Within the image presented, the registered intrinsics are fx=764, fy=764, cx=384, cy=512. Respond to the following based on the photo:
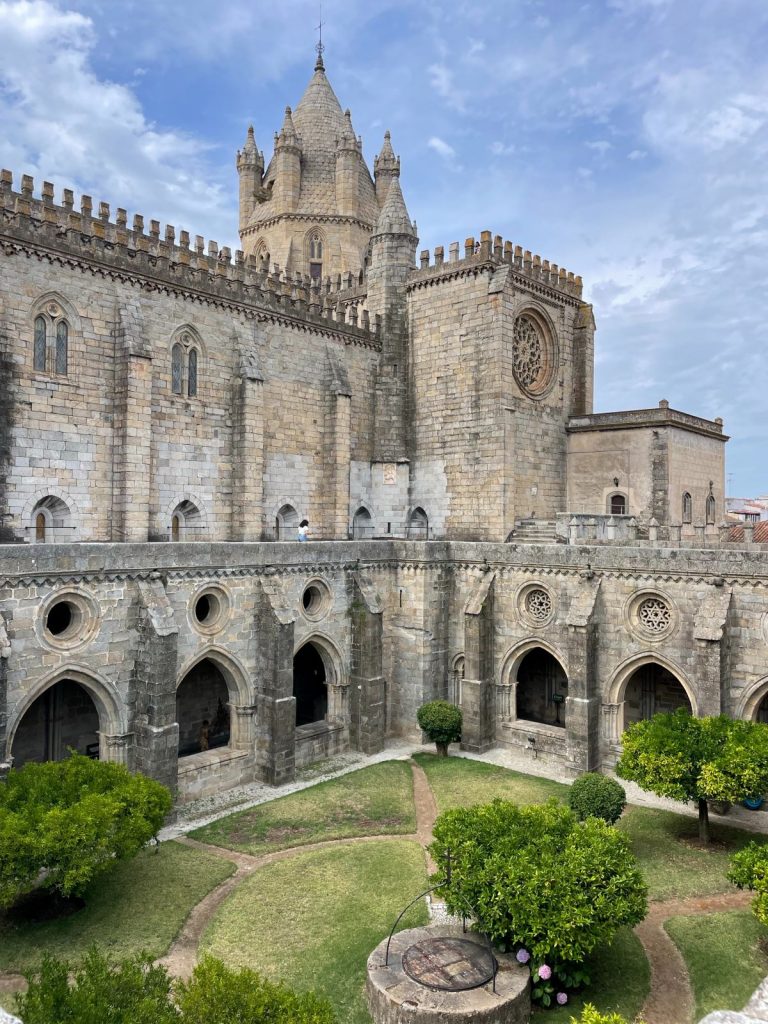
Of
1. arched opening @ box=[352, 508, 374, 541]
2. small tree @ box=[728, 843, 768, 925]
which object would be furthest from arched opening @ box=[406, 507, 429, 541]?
small tree @ box=[728, 843, 768, 925]

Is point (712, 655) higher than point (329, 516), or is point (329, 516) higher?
point (329, 516)

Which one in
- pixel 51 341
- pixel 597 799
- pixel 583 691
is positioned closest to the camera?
pixel 597 799

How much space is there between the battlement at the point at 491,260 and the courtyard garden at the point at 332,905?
2032 cm

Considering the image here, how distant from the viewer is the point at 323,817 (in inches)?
763

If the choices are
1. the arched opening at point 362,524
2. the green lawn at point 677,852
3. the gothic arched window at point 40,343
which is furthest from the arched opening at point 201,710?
the green lawn at point 677,852

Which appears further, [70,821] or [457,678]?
[457,678]

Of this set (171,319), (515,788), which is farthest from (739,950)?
(171,319)

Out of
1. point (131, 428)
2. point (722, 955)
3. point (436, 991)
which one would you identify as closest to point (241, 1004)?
point (436, 991)

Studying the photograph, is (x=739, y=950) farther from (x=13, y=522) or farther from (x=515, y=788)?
(x=13, y=522)

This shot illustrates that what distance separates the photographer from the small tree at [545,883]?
11328 mm

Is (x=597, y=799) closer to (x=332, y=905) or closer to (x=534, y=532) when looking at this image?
(x=332, y=905)

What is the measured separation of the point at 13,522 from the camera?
73.9 feet

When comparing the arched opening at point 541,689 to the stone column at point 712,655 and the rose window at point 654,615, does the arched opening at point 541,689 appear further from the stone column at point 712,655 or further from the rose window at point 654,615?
the stone column at point 712,655

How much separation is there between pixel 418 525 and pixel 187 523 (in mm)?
10248
